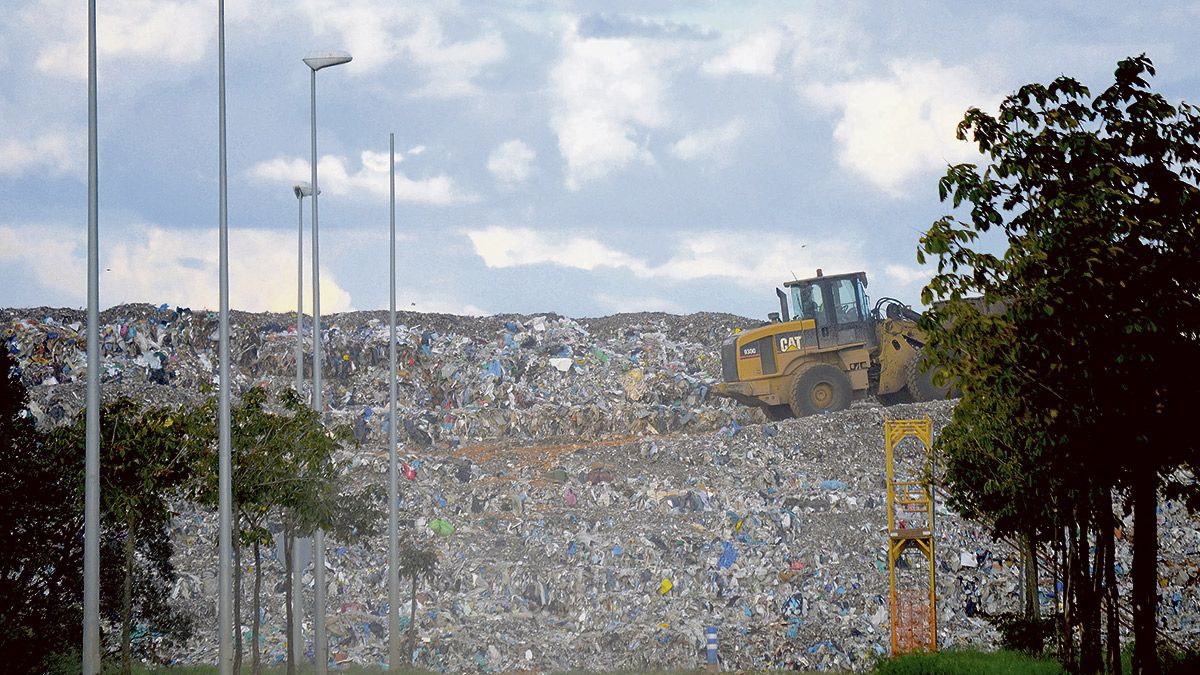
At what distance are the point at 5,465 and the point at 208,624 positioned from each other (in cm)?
1156

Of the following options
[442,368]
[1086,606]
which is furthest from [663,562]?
[442,368]

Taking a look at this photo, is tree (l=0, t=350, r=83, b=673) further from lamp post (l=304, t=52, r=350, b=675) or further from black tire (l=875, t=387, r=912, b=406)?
black tire (l=875, t=387, r=912, b=406)

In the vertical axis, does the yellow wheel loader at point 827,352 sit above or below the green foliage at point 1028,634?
above

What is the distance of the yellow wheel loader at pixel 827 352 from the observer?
124 feet

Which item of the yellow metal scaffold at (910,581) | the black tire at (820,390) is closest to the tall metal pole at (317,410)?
the yellow metal scaffold at (910,581)

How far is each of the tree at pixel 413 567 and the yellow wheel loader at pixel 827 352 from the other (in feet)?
38.6

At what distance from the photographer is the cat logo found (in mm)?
38156

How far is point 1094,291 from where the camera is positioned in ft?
39.6

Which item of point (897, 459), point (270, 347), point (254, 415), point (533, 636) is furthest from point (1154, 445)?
point (270, 347)

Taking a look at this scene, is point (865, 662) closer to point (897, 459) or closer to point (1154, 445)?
point (897, 459)

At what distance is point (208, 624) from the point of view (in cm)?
2955

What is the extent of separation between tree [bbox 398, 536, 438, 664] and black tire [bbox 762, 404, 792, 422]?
13214 mm

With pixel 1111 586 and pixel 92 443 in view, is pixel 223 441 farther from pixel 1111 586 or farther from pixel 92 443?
pixel 1111 586

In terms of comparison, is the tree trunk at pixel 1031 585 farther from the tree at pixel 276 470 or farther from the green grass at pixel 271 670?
the tree at pixel 276 470
